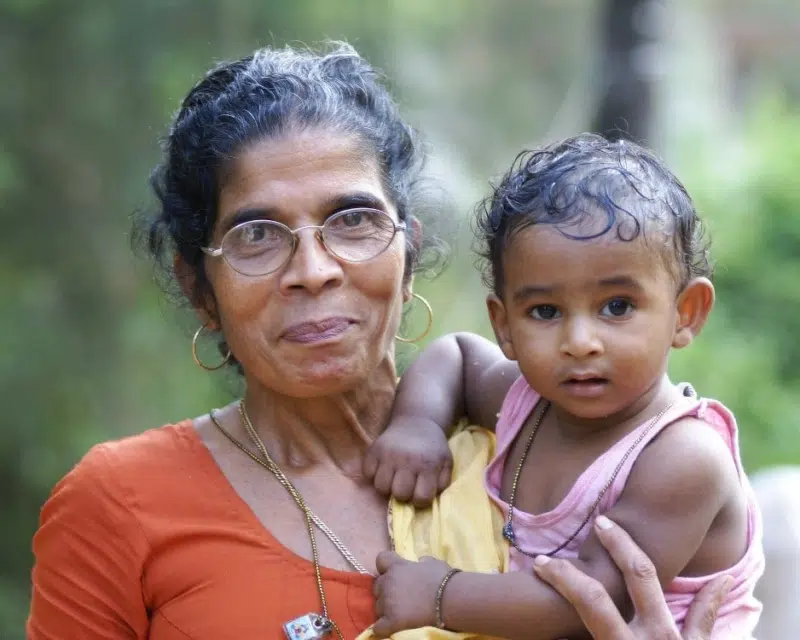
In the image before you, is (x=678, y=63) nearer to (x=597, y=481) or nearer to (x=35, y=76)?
(x=35, y=76)

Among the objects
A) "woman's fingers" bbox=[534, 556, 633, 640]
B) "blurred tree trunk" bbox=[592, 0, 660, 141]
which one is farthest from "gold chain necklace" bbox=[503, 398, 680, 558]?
"blurred tree trunk" bbox=[592, 0, 660, 141]

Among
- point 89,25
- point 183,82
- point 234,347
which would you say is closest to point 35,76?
point 89,25

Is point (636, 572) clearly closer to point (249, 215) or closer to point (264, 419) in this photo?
point (264, 419)

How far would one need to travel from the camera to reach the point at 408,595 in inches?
88.7

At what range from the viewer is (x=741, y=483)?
2.31m

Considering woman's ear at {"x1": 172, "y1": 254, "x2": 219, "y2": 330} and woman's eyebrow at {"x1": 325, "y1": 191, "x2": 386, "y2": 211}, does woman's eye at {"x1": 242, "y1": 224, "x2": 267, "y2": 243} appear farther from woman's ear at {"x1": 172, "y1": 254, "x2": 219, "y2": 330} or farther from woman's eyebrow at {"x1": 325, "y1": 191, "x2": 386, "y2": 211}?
woman's ear at {"x1": 172, "y1": 254, "x2": 219, "y2": 330}

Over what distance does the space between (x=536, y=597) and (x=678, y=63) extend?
28.6ft

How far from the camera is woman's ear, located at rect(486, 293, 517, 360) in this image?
2428mm

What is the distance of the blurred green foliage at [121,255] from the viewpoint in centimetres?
698

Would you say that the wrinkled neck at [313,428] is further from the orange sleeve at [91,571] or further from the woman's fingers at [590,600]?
the woman's fingers at [590,600]

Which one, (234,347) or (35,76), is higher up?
(35,76)

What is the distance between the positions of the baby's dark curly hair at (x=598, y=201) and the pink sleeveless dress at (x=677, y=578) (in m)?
0.29

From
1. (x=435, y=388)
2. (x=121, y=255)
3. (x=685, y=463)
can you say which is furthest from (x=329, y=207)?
(x=121, y=255)

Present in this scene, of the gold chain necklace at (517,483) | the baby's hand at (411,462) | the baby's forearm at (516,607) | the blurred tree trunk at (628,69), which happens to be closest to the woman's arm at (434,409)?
the baby's hand at (411,462)
